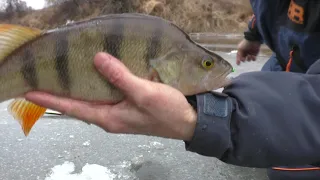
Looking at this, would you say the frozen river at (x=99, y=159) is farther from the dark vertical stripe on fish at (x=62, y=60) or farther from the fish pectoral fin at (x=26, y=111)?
the dark vertical stripe on fish at (x=62, y=60)

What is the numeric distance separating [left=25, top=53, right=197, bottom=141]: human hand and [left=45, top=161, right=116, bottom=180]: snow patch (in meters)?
0.83

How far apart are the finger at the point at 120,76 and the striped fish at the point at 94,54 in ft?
0.17

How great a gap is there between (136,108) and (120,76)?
0.13m

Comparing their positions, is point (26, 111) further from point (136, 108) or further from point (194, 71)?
point (194, 71)

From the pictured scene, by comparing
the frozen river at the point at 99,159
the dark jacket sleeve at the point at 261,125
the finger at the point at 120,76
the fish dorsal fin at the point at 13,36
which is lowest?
the frozen river at the point at 99,159

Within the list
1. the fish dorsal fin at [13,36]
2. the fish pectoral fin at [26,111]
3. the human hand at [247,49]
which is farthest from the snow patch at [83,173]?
the human hand at [247,49]

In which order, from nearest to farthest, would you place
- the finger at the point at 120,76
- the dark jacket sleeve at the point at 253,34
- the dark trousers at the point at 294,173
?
the finger at the point at 120,76
the dark trousers at the point at 294,173
the dark jacket sleeve at the point at 253,34

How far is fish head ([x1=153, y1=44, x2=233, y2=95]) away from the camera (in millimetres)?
1386

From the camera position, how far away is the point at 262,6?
92.1 inches

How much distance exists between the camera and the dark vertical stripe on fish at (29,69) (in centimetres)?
141

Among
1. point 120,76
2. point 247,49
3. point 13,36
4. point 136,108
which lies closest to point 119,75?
point 120,76

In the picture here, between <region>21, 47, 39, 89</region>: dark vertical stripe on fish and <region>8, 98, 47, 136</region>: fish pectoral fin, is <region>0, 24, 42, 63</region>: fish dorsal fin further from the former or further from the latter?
<region>8, 98, 47, 136</region>: fish pectoral fin

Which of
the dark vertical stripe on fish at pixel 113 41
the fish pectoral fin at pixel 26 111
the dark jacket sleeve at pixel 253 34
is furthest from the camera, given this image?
the dark jacket sleeve at pixel 253 34

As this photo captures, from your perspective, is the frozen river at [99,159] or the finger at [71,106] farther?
the frozen river at [99,159]
